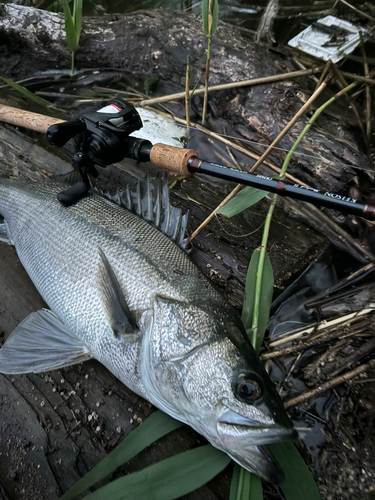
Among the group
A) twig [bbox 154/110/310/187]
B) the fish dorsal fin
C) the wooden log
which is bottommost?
the fish dorsal fin

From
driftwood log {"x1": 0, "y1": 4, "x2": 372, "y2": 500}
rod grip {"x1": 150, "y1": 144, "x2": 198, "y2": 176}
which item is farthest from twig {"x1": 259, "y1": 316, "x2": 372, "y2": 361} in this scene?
rod grip {"x1": 150, "y1": 144, "x2": 198, "y2": 176}

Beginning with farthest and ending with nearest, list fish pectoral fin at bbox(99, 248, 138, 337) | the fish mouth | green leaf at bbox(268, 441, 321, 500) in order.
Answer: fish pectoral fin at bbox(99, 248, 138, 337) → green leaf at bbox(268, 441, 321, 500) → the fish mouth

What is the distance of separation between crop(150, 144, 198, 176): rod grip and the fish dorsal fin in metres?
0.07

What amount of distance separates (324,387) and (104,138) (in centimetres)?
181

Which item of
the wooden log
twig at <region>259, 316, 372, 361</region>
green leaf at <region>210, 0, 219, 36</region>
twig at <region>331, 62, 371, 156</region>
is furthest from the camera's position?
the wooden log

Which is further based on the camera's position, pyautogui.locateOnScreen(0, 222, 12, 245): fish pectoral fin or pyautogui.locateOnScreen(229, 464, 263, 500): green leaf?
pyautogui.locateOnScreen(0, 222, 12, 245): fish pectoral fin

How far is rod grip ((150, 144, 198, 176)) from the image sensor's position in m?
2.14

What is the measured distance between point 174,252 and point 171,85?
262 centimetres

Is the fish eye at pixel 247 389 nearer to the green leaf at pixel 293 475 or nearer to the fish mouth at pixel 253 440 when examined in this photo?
the fish mouth at pixel 253 440

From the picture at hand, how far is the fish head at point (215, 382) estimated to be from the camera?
Answer: 1.39 meters

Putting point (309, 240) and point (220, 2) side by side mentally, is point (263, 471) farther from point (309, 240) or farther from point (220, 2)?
point (220, 2)

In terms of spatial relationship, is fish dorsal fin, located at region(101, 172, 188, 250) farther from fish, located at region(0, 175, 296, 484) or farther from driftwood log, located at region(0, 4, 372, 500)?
driftwood log, located at region(0, 4, 372, 500)

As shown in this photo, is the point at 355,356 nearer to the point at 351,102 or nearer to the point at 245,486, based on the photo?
the point at 245,486

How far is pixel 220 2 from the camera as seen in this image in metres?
5.16
